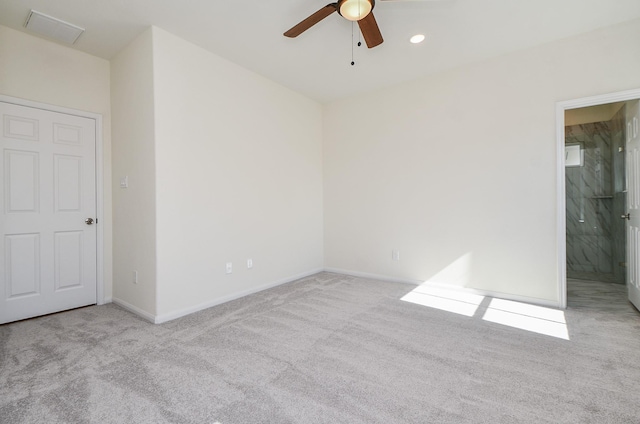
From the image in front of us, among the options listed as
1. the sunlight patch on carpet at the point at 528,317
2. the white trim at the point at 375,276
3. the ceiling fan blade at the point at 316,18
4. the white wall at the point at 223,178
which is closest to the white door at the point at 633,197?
the sunlight patch on carpet at the point at 528,317

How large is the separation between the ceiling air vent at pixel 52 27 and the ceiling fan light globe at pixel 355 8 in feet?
8.04

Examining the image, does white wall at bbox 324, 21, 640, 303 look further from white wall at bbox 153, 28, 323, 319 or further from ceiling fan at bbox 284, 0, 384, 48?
ceiling fan at bbox 284, 0, 384, 48

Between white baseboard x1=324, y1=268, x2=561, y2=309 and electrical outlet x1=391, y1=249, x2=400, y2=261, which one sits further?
electrical outlet x1=391, y1=249, x2=400, y2=261

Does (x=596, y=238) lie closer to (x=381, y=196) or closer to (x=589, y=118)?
(x=589, y=118)

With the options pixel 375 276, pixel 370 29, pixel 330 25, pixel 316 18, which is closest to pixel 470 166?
pixel 375 276

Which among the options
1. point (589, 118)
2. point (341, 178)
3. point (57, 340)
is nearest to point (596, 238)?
point (589, 118)

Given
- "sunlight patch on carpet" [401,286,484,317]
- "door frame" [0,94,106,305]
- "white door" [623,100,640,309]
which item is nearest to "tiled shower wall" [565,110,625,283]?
"white door" [623,100,640,309]

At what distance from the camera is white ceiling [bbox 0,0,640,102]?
2393mm

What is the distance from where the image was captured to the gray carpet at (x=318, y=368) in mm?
1495

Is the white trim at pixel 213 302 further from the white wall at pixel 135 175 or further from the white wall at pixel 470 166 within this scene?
the white wall at pixel 470 166

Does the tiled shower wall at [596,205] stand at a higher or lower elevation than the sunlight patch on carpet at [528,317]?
higher

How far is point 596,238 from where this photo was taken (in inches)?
182

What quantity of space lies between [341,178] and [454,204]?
172cm

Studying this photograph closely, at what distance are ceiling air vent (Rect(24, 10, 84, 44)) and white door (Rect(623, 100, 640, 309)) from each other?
5336mm
